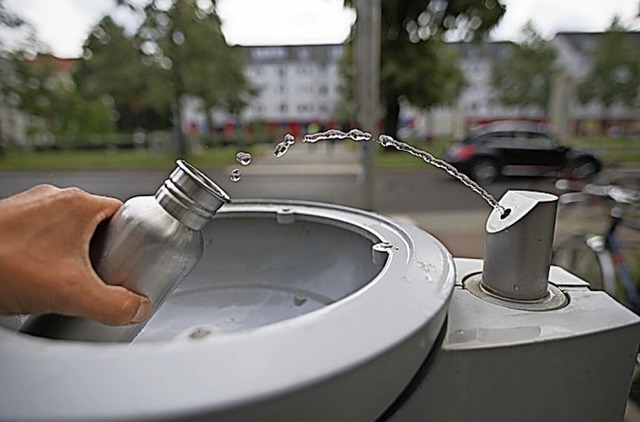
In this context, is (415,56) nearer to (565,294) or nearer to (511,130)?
(511,130)

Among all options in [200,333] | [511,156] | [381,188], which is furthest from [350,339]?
[511,156]

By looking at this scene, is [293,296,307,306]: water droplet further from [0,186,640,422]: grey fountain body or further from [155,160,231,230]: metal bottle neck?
[155,160,231,230]: metal bottle neck

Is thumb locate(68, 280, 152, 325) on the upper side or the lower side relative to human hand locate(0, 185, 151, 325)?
lower

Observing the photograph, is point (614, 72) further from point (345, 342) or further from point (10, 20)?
point (345, 342)

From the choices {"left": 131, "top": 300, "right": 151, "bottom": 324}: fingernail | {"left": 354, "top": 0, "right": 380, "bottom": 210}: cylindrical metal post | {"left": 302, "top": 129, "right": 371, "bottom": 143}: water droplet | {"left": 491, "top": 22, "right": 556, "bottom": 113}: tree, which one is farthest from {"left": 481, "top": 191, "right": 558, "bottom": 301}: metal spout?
{"left": 491, "top": 22, "right": 556, "bottom": 113}: tree

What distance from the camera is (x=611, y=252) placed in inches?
77.2

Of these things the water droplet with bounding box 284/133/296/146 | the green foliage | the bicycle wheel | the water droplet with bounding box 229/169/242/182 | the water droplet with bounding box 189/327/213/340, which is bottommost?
the bicycle wheel

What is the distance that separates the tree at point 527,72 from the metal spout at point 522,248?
24.6 meters

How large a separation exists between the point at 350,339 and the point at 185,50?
13.2 m

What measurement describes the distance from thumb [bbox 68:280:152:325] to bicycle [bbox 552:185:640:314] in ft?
5.26

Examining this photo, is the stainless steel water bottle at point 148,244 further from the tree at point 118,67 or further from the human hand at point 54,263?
the tree at point 118,67

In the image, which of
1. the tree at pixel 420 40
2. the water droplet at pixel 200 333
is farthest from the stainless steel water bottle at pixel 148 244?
the tree at pixel 420 40

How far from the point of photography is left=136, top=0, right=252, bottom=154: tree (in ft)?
38.5

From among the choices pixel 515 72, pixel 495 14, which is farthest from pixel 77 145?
pixel 515 72
